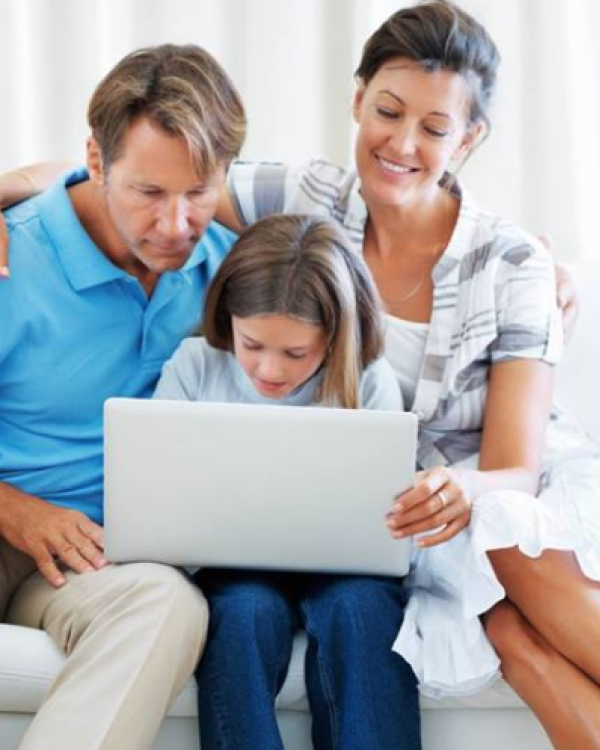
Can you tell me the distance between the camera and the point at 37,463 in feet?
5.93

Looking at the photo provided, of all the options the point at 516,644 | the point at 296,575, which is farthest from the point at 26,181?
the point at 516,644

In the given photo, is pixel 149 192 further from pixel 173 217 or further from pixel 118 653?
pixel 118 653

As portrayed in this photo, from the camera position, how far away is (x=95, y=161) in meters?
1.78

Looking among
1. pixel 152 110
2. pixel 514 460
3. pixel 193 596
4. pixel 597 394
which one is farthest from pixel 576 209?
pixel 193 596

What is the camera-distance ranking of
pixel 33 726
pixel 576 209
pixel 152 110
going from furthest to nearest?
pixel 576 209 → pixel 152 110 → pixel 33 726

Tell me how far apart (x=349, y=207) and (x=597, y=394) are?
1.62 ft

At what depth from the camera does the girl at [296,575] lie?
1.55m

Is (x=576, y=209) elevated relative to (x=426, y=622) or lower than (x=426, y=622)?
elevated

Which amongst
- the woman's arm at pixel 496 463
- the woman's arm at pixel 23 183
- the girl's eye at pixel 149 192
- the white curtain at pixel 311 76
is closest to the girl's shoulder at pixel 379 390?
the woman's arm at pixel 496 463

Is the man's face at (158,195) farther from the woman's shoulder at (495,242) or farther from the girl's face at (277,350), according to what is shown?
the woman's shoulder at (495,242)

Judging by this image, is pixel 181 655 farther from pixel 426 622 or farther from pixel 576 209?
pixel 576 209

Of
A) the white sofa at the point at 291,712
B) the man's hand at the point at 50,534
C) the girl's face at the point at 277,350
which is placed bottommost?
the white sofa at the point at 291,712

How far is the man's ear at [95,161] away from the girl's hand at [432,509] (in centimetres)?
59

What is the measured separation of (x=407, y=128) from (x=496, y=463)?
0.49 metres
